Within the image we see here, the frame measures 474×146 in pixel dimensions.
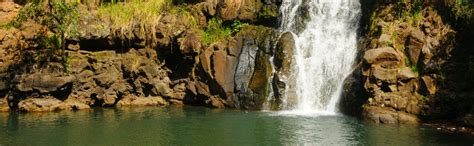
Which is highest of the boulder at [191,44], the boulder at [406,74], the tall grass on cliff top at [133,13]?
the tall grass on cliff top at [133,13]

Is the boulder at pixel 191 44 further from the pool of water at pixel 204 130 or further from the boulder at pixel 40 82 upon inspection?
the boulder at pixel 40 82

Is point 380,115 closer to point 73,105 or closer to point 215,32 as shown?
point 215,32

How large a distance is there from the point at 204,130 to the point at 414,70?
9994mm

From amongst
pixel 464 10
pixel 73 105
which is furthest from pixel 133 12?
pixel 464 10

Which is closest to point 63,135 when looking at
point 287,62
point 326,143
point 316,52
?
point 326,143

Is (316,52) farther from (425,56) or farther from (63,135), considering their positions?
(63,135)

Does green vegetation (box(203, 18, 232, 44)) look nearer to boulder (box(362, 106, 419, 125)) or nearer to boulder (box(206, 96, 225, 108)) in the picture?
boulder (box(206, 96, 225, 108))

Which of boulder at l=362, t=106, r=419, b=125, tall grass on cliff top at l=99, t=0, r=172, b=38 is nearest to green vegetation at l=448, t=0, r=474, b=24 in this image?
boulder at l=362, t=106, r=419, b=125

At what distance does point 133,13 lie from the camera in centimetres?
3388

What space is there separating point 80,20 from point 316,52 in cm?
1400

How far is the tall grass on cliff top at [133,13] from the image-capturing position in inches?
1300

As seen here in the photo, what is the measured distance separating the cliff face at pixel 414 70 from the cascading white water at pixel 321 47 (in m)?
1.57

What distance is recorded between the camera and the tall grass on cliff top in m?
33.0

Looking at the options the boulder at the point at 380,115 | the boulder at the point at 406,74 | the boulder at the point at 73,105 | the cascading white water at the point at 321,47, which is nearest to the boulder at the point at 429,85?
the boulder at the point at 406,74
